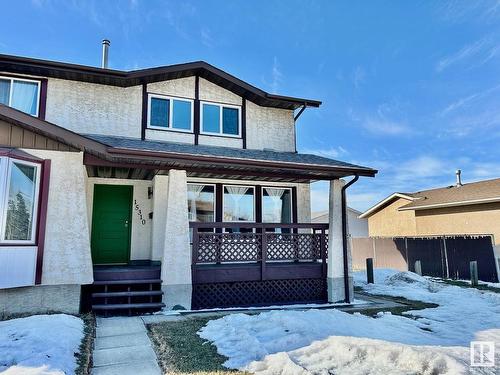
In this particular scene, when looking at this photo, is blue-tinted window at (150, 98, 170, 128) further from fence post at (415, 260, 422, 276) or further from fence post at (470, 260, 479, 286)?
fence post at (415, 260, 422, 276)

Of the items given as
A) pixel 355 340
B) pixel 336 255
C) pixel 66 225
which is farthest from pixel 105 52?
pixel 355 340

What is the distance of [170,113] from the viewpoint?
10.9 m

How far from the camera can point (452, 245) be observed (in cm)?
1590

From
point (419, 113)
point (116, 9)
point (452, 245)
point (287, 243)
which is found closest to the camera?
point (287, 243)

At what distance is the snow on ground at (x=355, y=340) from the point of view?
13.7ft

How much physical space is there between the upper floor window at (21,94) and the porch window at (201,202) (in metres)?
4.71

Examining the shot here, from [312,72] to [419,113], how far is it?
Answer: 10847 mm

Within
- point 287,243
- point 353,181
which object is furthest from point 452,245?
point 287,243

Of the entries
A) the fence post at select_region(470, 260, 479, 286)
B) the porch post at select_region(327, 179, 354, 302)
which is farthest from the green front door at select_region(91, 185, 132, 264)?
the fence post at select_region(470, 260, 479, 286)

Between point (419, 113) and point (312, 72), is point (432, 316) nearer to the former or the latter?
point (312, 72)

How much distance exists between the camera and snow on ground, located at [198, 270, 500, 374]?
13.7 feet

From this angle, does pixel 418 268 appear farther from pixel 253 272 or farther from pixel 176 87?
pixel 176 87

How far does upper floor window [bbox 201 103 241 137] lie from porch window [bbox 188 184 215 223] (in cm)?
177

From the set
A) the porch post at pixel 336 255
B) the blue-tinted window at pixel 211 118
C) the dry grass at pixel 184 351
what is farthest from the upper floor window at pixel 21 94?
the porch post at pixel 336 255
